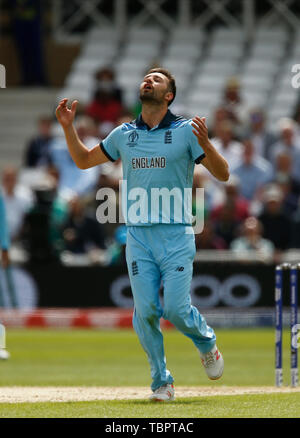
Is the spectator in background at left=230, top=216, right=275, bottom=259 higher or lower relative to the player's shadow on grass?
higher

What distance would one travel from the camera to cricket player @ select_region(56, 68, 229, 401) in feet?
29.0

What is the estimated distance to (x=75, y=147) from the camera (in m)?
9.26

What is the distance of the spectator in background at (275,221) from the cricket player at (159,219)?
30.1 ft

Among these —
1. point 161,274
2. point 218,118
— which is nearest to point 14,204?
point 218,118

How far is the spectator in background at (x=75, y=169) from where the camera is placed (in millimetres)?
20156

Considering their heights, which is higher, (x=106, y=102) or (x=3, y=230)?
(x=106, y=102)

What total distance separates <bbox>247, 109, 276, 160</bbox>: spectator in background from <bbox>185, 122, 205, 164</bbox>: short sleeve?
37.3 ft

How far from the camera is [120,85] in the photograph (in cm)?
2397

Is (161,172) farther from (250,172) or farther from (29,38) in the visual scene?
(29,38)

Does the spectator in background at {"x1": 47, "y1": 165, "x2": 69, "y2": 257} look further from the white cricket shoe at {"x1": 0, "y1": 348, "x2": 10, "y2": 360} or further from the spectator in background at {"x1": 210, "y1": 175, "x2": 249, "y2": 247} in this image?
the white cricket shoe at {"x1": 0, "y1": 348, "x2": 10, "y2": 360}

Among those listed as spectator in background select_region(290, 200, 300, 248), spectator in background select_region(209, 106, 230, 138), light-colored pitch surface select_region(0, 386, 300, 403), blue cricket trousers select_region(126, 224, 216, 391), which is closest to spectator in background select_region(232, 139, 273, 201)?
spectator in background select_region(209, 106, 230, 138)

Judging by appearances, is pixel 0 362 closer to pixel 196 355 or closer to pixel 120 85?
pixel 196 355

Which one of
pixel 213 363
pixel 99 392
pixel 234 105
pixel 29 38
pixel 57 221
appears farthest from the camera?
pixel 29 38

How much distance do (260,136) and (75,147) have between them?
1133cm
